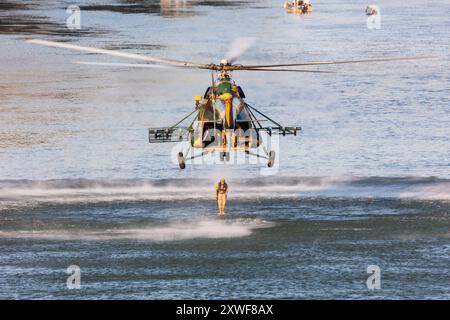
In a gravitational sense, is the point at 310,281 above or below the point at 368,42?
below

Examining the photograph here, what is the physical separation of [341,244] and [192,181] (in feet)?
71.5

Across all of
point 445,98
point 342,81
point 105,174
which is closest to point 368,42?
point 342,81

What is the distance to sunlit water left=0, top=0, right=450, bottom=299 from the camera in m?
71.9

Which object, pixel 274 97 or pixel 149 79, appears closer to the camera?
pixel 274 97

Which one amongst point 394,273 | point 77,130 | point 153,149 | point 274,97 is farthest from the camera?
point 274,97

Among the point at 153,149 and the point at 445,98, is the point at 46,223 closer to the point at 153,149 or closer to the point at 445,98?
the point at 153,149

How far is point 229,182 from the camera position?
95625 millimetres

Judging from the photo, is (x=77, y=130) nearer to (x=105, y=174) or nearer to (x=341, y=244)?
(x=105, y=174)

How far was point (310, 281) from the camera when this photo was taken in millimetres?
70250

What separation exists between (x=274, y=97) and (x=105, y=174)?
119 feet

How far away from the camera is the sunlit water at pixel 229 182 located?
71875 mm
